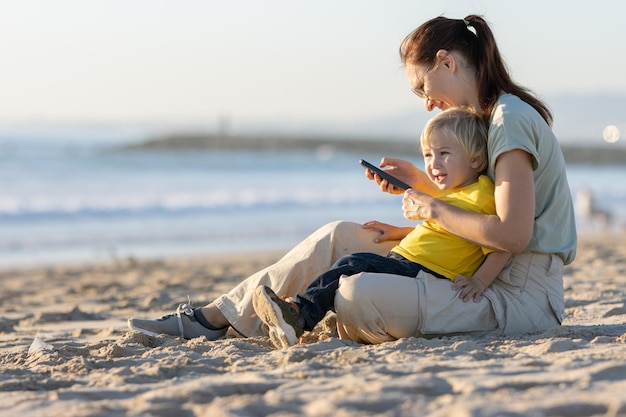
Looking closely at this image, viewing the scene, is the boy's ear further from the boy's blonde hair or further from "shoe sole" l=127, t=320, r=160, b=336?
"shoe sole" l=127, t=320, r=160, b=336

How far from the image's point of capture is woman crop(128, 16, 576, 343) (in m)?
3.18

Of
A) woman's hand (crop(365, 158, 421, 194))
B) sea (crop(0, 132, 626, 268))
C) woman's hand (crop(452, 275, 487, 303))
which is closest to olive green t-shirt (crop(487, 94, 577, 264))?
woman's hand (crop(452, 275, 487, 303))

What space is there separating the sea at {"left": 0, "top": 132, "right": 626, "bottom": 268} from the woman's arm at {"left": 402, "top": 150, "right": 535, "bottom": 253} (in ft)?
21.3

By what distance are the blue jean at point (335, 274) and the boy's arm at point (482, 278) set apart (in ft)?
0.33

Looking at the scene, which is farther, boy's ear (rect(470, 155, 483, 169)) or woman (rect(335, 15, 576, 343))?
boy's ear (rect(470, 155, 483, 169))

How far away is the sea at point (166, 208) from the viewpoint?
1056 cm

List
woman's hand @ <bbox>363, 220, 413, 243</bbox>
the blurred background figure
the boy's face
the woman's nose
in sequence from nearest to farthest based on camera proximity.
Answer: the boy's face, the woman's nose, woman's hand @ <bbox>363, 220, 413, 243</bbox>, the blurred background figure

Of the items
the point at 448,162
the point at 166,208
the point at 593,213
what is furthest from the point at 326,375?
the point at 166,208

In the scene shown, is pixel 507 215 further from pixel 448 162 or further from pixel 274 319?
pixel 274 319

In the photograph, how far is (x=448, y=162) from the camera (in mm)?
3373

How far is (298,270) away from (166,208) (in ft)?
36.6

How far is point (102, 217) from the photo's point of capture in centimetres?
1340

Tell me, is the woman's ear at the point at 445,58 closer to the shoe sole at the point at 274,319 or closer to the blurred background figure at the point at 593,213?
the shoe sole at the point at 274,319

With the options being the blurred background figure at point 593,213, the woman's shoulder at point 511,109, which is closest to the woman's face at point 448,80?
the woman's shoulder at point 511,109
